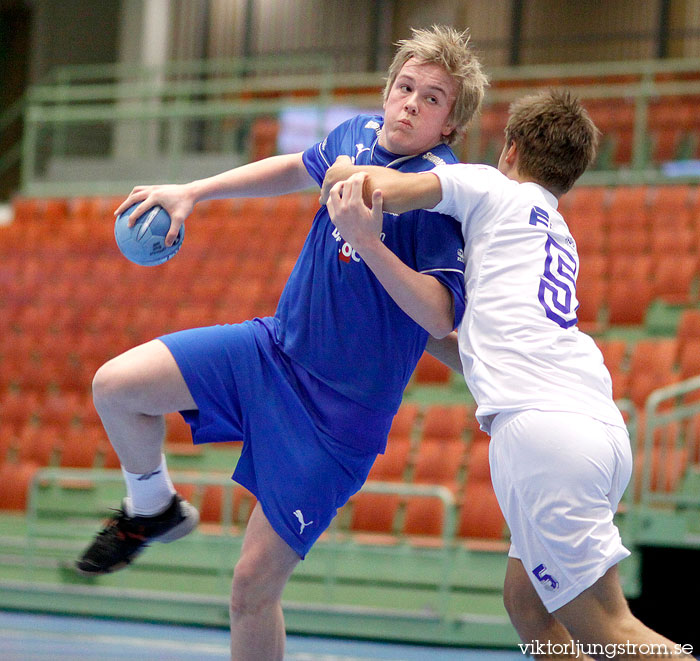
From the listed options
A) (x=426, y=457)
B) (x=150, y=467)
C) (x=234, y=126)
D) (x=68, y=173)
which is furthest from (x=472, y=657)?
(x=68, y=173)

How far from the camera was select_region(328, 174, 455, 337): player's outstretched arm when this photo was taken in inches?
100

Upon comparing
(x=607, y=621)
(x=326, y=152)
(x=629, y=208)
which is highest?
(x=326, y=152)

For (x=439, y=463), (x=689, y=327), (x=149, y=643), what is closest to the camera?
(x=149, y=643)

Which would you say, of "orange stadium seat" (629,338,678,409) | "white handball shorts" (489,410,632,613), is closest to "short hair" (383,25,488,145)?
"white handball shorts" (489,410,632,613)

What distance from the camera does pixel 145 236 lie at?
283 cm

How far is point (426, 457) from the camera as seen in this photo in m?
7.32

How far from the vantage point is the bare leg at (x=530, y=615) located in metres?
2.67

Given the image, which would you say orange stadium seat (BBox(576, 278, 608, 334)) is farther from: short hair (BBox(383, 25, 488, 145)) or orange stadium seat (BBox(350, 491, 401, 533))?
short hair (BBox(383, 25, 488, 145))

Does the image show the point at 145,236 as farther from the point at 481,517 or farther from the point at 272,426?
the point at 481,517

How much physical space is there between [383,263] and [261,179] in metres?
0.76

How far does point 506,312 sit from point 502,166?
53 cm

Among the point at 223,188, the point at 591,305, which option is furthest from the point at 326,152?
the point at 591,305

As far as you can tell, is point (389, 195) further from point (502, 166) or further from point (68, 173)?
point (68, 173)

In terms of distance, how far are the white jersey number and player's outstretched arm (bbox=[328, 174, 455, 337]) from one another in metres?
0.25
